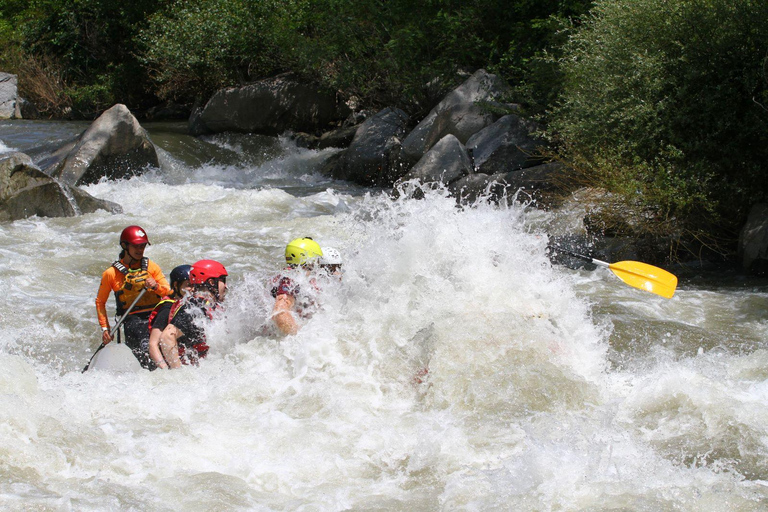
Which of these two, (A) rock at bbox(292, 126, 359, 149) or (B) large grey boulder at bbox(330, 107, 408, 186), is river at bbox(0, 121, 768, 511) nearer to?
(B) large grey boulder at bbox(330, 107, 408, 186)

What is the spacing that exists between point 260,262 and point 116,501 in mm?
5183

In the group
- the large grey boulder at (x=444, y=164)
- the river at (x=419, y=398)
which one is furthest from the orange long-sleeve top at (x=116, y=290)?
the large grey boulder at (x=444, y=164)

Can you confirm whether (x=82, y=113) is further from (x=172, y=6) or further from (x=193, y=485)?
(x=193, y=485)

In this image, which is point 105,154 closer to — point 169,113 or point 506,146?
point 506,146

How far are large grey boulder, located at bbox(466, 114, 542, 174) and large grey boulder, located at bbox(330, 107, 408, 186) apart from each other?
74.6 inches

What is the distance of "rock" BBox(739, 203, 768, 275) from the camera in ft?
24.9

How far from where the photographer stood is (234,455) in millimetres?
3766

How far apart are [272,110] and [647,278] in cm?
1265

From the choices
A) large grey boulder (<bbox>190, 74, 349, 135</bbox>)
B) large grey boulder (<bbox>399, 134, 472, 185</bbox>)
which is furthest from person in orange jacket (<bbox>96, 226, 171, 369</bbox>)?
large grey boulder (<bbox>190, 74, 349, 135</bbox>)

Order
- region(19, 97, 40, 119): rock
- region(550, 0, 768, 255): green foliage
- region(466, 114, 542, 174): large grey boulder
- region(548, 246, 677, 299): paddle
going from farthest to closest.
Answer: region(19, 97, 40, 119): rock < region(466, 114, 542, 174): large grey boulder < region(550, 0, 768, 255): green foliage < region(548, 246, 677, 299): paddle

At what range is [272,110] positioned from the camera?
56.0 feet

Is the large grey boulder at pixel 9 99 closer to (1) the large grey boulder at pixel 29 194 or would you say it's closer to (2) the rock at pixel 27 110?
(2) the rock at pixel 27 110

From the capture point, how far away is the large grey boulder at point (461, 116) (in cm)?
1237

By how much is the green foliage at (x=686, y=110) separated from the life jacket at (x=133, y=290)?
5034 mm
